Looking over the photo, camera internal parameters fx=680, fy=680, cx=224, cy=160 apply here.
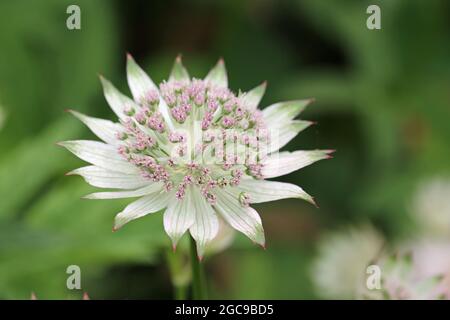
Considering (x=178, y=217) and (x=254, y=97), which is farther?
(x=254, y=97)

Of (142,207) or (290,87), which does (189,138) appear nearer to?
(142,207)

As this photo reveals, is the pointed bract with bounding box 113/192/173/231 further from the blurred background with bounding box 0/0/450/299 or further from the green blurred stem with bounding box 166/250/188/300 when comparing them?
the blurred background with bounding box 0/0/450/299

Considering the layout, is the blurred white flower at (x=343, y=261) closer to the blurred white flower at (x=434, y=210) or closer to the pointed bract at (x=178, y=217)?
the blurred white flower at (x=434, y=210)

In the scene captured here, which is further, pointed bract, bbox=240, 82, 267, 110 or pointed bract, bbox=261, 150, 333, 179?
pointed bract, bbox=240, 82, 267, 110

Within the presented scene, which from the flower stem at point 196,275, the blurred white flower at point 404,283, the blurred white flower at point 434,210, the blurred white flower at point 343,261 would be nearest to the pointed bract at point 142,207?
the flower stem at point 196,275

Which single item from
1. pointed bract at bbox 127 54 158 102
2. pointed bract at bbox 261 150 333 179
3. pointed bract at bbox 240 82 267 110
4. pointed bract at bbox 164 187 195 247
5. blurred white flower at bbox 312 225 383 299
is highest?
pointed bract at bbox 127 54 158 102

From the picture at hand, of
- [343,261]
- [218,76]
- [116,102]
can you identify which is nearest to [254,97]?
[218,76]

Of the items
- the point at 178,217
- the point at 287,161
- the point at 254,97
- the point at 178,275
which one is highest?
the point at 254,97

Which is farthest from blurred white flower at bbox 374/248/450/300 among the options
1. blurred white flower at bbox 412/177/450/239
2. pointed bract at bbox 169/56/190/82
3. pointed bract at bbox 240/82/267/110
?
blurred white flower at bbox 412/177/450/239
